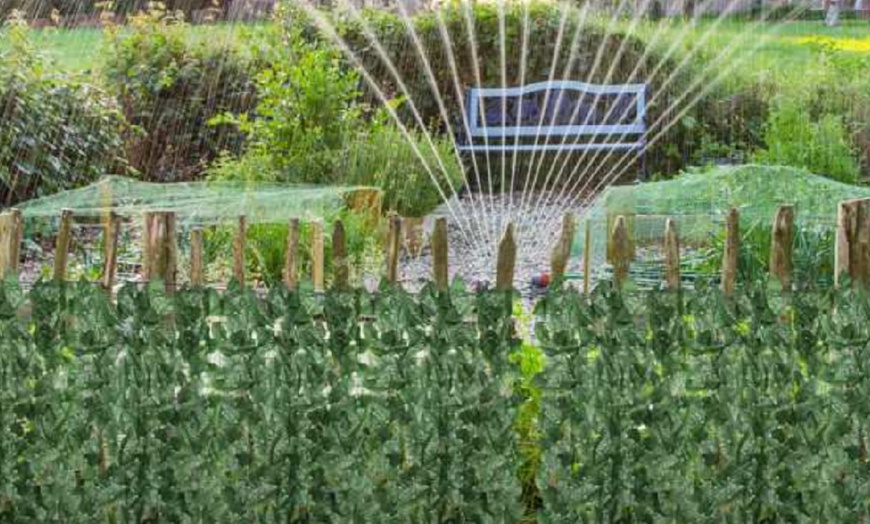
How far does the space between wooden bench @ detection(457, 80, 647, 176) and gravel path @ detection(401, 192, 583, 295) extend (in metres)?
1.02

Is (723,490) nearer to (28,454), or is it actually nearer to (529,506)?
(529,506)

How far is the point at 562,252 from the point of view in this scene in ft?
14.0

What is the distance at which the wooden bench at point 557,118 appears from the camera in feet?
41.2

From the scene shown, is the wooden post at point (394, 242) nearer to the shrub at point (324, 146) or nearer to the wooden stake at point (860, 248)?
the wooden stake at point (860, 248)

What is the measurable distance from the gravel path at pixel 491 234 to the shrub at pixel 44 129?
2376 mm

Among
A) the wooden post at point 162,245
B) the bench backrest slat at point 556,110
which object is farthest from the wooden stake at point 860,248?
the bench backrest slat at point 556,110

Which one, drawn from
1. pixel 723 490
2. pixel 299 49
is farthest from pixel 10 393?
pixel 299 49

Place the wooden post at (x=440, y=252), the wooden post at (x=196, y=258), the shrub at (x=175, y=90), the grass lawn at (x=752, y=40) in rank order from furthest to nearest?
1. the grass lawn at (x=752, y=40)
2. the shrub at (x=175, y=90)
3. the wooden post at (x=196, y=258)
4. the wooden post at (x=440, y=252)

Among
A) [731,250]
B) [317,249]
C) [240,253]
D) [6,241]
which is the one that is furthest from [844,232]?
[6,241]

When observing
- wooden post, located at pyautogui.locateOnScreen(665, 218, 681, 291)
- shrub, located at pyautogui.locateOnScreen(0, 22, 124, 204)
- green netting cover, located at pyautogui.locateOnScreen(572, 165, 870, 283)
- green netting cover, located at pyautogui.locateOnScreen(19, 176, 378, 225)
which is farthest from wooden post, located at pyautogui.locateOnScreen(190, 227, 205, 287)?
shrub, located at pyautogui.locateOnScreen(0, 22, 124, 204)

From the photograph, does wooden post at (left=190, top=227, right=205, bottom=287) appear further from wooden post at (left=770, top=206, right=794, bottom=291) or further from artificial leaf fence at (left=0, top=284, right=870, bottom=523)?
wooden post at (left=770, top=206, right=794, bottom=291)

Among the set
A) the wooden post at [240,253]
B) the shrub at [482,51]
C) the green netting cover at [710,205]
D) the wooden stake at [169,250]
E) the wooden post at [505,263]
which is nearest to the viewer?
the wooden post at [505,263]

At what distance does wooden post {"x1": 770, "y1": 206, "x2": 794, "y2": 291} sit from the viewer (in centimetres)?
350

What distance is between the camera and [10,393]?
11.2 feet
